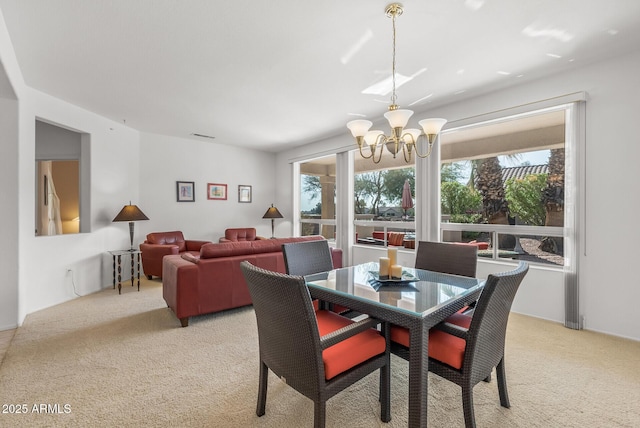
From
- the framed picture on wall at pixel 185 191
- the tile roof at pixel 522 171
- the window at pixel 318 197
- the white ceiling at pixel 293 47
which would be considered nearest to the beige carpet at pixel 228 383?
the tile roof at pixel 522 171

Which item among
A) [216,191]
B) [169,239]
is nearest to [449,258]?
[169,239]

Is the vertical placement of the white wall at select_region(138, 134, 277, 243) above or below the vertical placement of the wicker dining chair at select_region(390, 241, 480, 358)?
above

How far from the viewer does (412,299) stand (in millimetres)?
1728

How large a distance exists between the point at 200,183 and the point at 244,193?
101cm

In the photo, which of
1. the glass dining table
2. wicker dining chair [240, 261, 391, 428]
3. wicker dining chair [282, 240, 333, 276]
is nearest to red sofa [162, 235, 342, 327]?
wicker dining chair [282, 240, 333, 276]

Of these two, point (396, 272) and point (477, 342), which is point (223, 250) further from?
point (477, 342)

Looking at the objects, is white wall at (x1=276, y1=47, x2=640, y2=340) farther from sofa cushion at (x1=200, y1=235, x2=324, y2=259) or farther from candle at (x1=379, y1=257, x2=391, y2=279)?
sofa cushion at (x1=200, y1=235, x2=324, y2=259)

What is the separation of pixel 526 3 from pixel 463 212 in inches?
97.6

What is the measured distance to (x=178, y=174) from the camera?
5871 mm

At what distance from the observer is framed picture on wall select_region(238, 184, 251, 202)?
6.76m

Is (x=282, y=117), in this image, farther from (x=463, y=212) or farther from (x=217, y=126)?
(x=463, y=212)

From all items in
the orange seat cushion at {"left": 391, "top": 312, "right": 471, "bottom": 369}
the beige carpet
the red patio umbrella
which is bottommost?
the beige carpet

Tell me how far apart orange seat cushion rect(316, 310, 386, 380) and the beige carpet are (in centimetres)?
43

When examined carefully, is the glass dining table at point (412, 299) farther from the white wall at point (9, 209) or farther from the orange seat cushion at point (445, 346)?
the white wall at point (9, 209)
